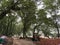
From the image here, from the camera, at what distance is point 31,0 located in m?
23.5

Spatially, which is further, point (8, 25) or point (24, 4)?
point (8, 25)

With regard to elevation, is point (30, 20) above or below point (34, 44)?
above

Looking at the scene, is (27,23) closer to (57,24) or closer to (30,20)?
(30,20)

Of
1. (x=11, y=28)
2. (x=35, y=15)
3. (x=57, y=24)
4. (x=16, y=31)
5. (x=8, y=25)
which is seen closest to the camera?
(x=35, y=15)

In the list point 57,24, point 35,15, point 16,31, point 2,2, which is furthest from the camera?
point 16,31

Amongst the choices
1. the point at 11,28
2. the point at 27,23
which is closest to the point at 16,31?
the point at 11,28

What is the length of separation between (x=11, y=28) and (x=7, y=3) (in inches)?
692

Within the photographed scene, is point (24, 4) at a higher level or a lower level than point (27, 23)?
higher

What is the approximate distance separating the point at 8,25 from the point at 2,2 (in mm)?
11808

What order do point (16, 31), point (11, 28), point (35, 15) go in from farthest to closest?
point (16, 31), point (11, 28), point (35, 15)

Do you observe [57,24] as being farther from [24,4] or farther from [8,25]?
[24,4]

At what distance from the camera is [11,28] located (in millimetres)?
41000

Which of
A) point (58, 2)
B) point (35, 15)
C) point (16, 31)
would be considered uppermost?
point (58, 2)

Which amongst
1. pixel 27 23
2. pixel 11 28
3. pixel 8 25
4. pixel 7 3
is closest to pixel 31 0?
pixel 7 3
